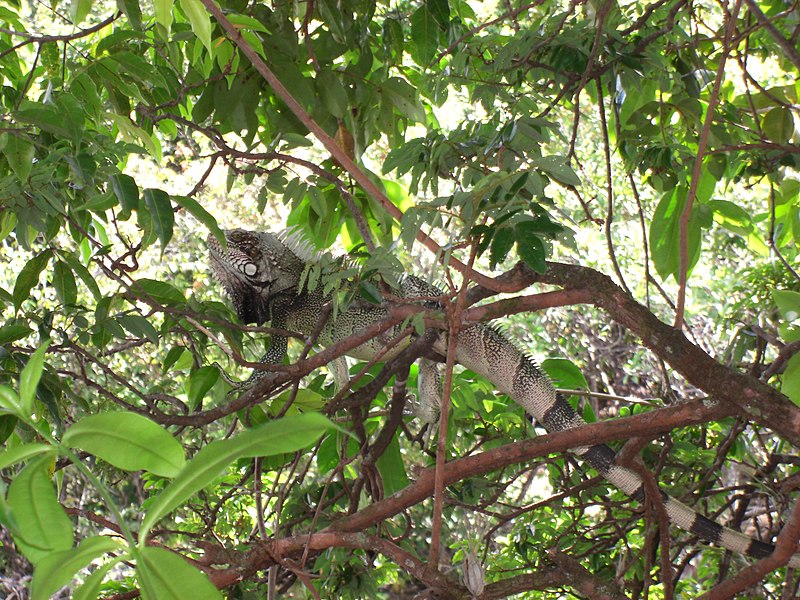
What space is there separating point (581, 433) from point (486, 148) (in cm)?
50

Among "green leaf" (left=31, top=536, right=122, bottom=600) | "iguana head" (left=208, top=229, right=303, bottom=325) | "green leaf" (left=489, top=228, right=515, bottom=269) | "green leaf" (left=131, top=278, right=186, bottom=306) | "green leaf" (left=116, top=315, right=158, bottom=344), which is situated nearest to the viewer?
"green leaf" (left=31, top=536, right=122, bottom=600)

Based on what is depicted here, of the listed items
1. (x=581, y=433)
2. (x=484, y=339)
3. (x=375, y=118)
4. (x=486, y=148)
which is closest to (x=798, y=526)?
(x=581, y=433)

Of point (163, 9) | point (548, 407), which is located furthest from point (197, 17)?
point (548, 407)

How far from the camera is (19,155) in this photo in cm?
138

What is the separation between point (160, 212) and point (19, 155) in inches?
10.2

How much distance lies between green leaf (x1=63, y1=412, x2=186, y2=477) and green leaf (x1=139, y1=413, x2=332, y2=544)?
0.10ft

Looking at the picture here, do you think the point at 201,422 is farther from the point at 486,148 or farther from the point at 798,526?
the point at 798,526

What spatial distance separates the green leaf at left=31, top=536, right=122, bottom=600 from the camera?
19.2 inches

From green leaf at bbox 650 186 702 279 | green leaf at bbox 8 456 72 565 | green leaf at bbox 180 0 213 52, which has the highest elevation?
green leaf at bbox 650 186 702 279

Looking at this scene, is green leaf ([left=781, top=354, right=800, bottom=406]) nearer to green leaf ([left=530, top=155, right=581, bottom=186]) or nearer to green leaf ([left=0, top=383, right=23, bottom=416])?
green leaf ([left=530, top=155, right=581, bottom=186])

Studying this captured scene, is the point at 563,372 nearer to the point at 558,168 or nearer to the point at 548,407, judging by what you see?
the point at 548,407

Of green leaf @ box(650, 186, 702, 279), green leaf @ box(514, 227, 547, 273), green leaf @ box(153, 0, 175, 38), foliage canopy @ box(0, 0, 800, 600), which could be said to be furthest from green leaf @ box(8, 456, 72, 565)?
green leaf @ box(650, 186, 702, 279)

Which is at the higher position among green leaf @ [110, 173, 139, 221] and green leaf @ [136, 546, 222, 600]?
green leaf @ [110, 173, 139, 221]

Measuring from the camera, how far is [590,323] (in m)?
5.62
